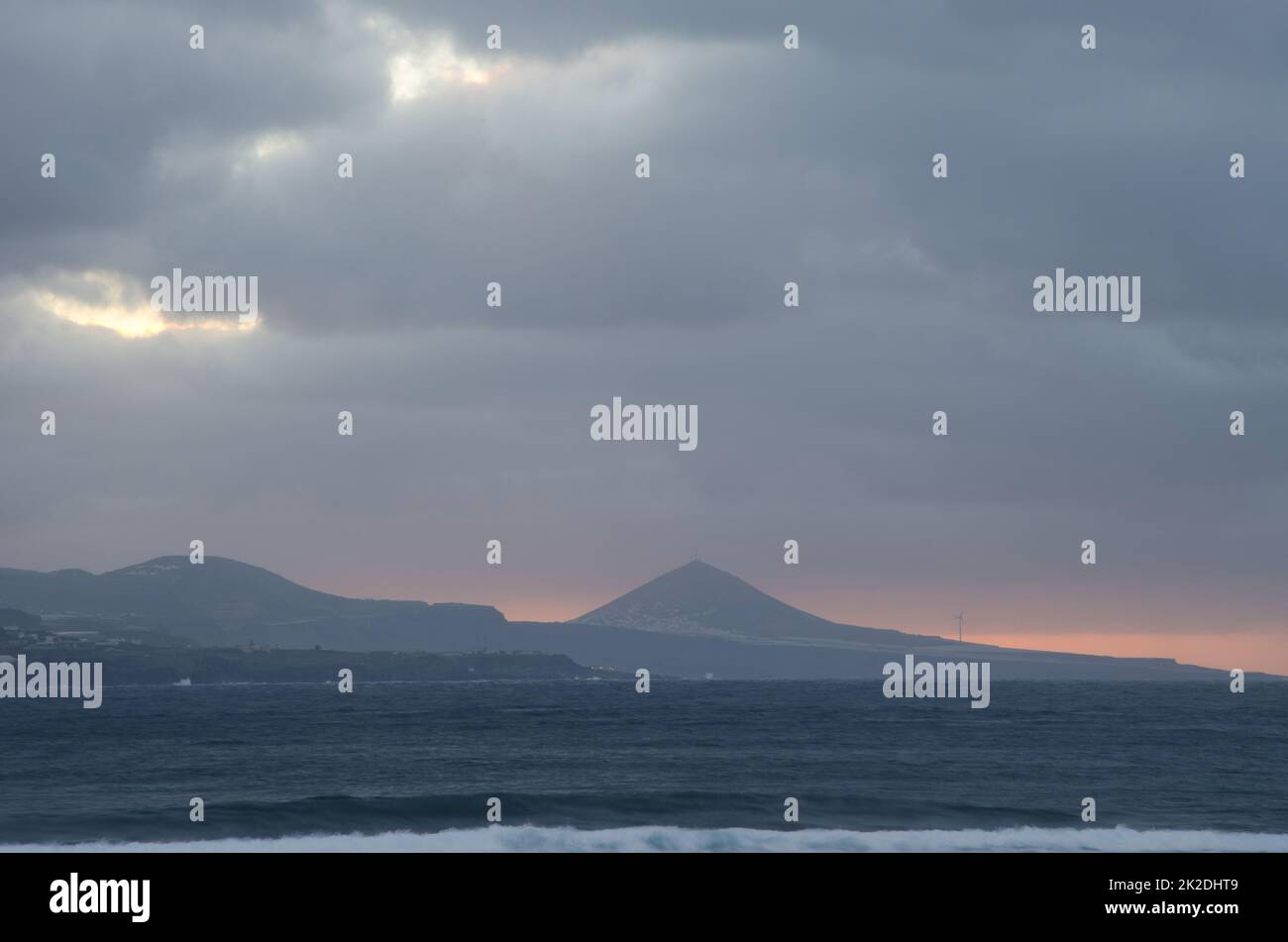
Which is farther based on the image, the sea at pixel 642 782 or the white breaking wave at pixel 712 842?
the sea at pixel 642 782

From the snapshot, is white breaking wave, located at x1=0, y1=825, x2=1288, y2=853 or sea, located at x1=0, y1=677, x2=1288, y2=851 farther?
sea, located at x1=0, y1=677, x2=1288, y2=851
